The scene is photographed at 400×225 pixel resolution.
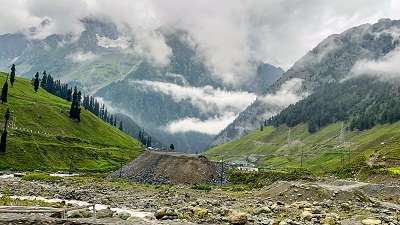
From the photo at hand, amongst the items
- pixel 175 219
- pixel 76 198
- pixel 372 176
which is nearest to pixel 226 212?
pixel 175 219

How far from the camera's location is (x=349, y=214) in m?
60.2

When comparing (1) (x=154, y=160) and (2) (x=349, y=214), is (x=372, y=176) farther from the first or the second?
(2) (x=349, y=214)

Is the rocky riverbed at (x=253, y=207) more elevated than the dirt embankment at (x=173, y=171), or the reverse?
the dirt embankment at (x=173, y=171)

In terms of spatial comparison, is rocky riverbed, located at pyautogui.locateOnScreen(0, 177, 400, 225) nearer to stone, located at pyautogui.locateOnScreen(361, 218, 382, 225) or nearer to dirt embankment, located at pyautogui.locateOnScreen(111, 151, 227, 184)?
stone, located at pyautogui.locateOnScreen(361, 218, 382, 225)

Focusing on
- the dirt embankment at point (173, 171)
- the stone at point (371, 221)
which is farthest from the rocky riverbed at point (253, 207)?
the dirt embankment at point (173, 171)

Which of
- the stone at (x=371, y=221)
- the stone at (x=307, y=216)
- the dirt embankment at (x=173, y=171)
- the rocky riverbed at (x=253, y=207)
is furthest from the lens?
the dirt embankment at (x=173, y=171)

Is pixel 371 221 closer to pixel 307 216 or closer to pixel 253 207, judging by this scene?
pixel 307 216

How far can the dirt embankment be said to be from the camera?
140250 millimetres

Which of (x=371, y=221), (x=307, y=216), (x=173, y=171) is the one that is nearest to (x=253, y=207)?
(x=307, y=216)

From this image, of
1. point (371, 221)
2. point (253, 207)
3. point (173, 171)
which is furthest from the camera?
point (173, 171)

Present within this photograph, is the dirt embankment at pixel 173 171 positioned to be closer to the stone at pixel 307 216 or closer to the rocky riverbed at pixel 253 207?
the rocky riverbed at pixel 253 207

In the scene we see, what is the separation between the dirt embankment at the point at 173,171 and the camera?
14025 centimetres

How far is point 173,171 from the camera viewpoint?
142 m

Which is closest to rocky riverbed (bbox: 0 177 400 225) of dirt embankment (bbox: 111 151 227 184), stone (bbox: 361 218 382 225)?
stone (bbox: 361 218 382 225)
